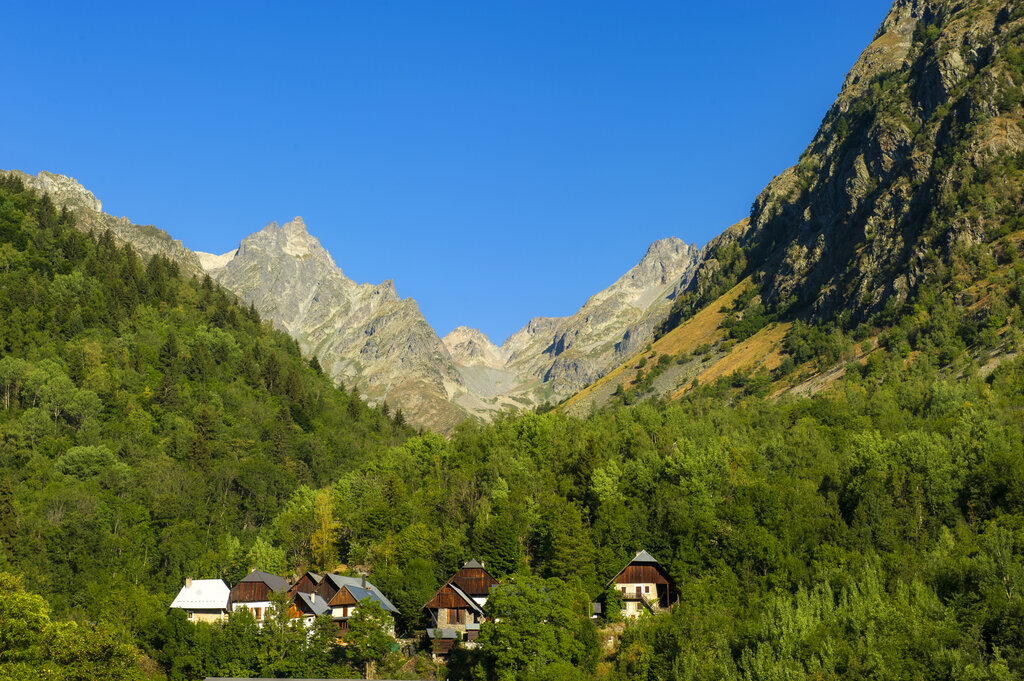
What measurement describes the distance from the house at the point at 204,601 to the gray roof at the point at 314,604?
39.6 ft

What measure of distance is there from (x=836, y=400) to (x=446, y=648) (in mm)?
105330

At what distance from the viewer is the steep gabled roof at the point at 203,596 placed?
10538 cm

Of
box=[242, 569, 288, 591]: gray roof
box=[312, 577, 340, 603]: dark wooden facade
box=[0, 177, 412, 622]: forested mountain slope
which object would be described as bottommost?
box=[312, 577, 340, 603]: dark wooden facade

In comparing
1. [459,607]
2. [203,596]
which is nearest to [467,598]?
[459,607]

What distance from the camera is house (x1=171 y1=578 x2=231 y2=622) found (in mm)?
104688

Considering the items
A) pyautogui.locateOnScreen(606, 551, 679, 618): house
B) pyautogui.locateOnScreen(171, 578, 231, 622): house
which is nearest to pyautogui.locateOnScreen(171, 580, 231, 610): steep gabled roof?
pyautogui.locateOnScreen(171, 578, 231, 622): house

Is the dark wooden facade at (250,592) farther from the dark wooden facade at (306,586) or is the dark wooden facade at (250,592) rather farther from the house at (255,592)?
the dark wooden facade at (306,586)

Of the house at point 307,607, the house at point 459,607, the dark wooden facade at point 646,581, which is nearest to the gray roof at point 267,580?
the house at point 307,607

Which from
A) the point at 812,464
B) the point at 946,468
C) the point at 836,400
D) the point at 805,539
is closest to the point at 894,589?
the point at 805,539

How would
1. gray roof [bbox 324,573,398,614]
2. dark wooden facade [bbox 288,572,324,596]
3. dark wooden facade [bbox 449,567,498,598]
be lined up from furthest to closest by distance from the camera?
1. dark wooden facade [bbox 288,572,324,596]
2. dark wooden facade [bbox 449,567,498,598]
3. gray roof [bbox 324,573,398,614]

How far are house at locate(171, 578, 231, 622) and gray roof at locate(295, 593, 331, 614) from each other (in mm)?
12075

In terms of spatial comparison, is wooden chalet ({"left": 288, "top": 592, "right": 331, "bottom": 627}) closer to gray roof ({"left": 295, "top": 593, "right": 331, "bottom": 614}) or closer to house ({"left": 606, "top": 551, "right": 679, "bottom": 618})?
gray roof ({"left": 295, "top": 593, "right": 331, "bottom": 614})

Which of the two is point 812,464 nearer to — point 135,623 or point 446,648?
point 446,648

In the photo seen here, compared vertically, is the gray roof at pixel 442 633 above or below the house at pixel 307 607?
below
